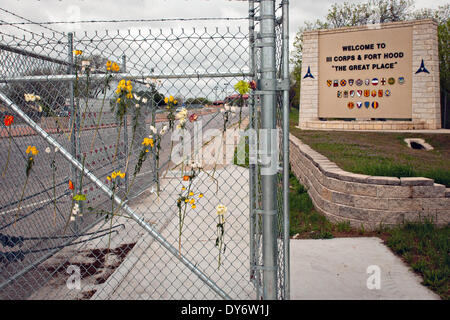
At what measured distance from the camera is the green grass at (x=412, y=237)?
12.5 ft

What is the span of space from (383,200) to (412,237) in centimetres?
55

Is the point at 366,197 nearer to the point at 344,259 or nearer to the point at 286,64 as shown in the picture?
the point at 344,259

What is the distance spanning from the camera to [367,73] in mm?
19062

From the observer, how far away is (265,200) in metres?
2.68

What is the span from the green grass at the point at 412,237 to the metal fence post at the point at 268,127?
172 centimetres

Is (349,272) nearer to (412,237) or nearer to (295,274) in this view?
(295,274)

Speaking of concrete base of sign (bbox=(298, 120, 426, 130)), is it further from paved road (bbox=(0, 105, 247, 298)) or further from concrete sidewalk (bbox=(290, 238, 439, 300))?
concrete sidewalk (bbox=(290, 238, 439, 300))

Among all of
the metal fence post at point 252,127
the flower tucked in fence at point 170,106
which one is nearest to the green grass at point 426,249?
the metal fence post at point 252,127

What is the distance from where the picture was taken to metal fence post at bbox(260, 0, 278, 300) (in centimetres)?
259

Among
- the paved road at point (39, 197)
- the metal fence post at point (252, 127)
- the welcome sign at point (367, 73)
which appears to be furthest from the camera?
the welcome sign at point (367, 73)

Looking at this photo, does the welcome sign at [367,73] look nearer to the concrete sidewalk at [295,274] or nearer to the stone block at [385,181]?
the stone block at [385,181]

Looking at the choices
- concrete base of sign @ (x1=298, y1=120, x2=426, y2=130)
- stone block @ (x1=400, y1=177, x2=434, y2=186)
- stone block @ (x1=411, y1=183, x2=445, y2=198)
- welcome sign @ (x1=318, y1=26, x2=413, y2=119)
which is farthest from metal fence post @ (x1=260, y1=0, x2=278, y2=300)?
welcome sign @ (x1=318, y1=26, x2=413, y2=119)

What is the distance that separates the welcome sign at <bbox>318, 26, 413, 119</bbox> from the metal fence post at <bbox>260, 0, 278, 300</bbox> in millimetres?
17583
